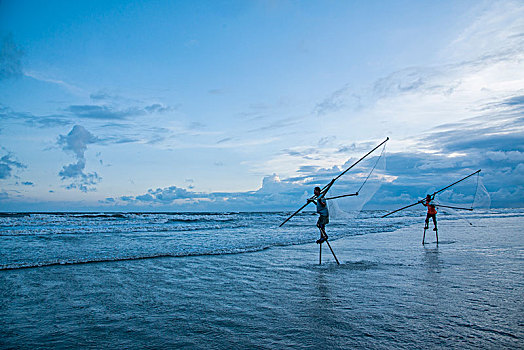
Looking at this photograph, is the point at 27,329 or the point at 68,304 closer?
the point at 27,329

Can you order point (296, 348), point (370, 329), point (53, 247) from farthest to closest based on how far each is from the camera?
point (53, 247) < point (370, 329) < point (296, 348)

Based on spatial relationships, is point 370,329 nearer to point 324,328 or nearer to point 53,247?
point 324,328

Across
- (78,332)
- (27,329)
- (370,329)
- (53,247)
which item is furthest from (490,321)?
(53,247)

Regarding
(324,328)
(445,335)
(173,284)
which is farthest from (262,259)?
(445,335)

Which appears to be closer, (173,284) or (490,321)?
(490,321)

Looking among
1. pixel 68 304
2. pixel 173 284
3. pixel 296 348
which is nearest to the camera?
pixel 296 348

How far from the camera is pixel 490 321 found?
493cm

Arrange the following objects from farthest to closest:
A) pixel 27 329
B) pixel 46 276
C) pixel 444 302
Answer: pixel 46 276 < pixel 444 302 < pixel 27 329

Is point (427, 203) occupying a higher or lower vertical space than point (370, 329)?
higher

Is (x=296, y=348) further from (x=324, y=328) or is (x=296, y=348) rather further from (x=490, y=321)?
(x=490, y=321)

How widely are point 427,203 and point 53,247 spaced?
17.6 meters

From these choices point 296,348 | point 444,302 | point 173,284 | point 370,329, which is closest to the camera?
point 296,348

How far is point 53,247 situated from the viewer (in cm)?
1477

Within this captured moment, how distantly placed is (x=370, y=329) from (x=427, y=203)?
13.9 m
